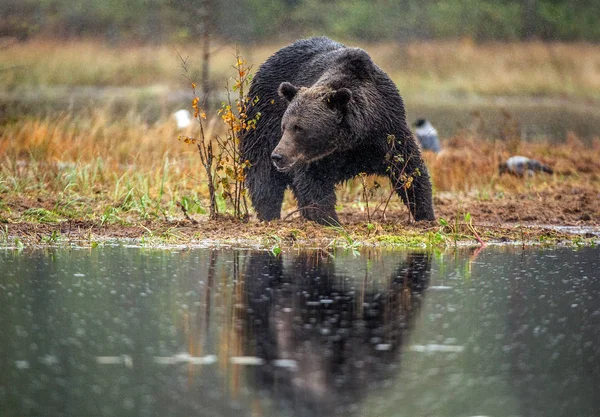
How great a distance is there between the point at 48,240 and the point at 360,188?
4484mm

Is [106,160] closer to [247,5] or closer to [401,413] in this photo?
[401,413]

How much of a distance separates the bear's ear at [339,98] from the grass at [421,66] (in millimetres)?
22489

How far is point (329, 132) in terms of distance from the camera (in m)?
8.35

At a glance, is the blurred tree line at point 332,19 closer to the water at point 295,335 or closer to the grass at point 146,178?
the grass at point 146,178

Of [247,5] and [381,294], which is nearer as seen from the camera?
[381,294]

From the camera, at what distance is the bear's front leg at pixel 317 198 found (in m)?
8.57

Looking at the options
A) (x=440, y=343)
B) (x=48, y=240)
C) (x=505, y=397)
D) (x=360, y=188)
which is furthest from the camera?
(x=360, y=188)

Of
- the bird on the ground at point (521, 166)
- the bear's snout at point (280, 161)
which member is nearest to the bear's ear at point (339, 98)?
the bear's snout at point (280, 161)

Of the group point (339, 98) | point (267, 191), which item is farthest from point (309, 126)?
point (267, 191)

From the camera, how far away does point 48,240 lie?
310 inches

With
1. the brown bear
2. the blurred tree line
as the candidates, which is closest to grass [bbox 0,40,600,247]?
the brown bear

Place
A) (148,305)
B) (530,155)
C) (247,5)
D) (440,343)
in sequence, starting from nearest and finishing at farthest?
(440,343), (148,305), (530,155), (247,5)

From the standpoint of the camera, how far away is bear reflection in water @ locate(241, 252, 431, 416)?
4.04m

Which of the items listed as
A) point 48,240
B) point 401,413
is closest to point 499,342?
point 401,413
